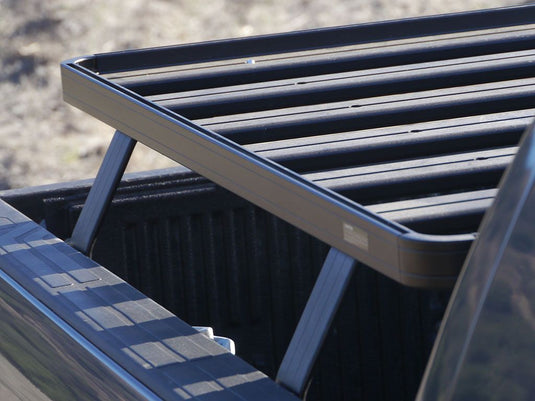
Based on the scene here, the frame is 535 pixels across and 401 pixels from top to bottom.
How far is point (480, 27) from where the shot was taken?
2.75 m

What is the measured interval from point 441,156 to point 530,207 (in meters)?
0.59

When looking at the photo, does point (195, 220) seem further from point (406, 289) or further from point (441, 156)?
point (441, 156)

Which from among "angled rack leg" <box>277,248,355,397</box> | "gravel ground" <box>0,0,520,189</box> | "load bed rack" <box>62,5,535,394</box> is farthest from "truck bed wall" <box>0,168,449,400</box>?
"gravel ground" <box>0,0,520,189</box>

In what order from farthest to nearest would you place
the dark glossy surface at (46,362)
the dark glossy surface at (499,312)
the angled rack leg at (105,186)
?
the angled rack leg at (105,186), the dark glossy surface at (46,362), the dark glossy surface at (499,312)

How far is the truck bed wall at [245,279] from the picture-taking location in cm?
282

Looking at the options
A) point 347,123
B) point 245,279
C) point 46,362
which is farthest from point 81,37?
point 347,123

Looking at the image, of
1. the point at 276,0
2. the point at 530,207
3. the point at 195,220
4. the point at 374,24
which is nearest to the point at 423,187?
the point at 530,207

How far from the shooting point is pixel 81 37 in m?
8.71

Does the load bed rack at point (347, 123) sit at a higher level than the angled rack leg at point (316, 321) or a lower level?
higher

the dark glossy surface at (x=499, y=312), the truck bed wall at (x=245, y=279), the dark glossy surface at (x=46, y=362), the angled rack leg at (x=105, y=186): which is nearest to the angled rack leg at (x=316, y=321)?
the dark glossy surface at (x=46, y=362)

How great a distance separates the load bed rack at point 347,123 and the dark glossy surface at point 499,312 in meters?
0.15

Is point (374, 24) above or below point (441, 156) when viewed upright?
above

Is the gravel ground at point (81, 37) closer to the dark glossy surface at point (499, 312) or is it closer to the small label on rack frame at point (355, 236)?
the small label on rack frame at point (355, 236)

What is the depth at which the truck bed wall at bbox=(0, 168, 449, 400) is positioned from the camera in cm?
282
